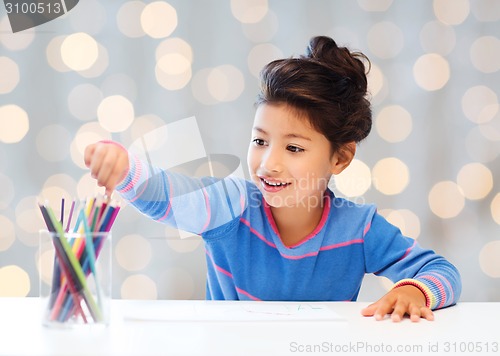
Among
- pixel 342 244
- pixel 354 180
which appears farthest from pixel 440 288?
pixel 354 180

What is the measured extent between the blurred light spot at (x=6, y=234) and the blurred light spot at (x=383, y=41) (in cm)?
100

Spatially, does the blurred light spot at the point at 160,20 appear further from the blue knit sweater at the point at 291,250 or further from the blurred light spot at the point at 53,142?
the blue knit sweater at the point at 291,250

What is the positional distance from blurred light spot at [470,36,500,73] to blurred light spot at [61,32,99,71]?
0.96m

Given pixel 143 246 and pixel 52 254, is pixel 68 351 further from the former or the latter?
pixel 143 246

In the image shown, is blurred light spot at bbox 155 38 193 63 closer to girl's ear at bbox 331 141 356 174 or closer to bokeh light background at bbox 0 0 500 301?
bokeh light background at bbox 0 0 500 301

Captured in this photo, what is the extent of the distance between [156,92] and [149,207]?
63cm

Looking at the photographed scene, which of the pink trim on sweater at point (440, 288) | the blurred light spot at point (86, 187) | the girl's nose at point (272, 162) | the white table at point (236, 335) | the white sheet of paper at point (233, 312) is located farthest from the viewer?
the blurred light spot at point (86, 187)

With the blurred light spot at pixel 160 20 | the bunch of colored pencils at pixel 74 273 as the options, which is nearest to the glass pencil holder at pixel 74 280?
the bunch of colored pencils at pixel 74 273

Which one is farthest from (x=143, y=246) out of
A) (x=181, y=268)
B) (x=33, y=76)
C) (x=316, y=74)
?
(x=316, y=74)

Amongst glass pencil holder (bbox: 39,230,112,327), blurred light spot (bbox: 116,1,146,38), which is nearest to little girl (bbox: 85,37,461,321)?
glass pencil holder (bbox: 39,230,112,327)

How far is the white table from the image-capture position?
1.93 ft

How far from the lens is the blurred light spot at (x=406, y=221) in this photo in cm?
158

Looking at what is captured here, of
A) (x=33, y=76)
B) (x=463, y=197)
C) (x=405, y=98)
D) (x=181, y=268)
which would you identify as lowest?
(x=181, y=268)

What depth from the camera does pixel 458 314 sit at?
0.83 meters
